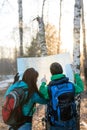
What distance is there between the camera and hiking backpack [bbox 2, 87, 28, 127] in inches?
237

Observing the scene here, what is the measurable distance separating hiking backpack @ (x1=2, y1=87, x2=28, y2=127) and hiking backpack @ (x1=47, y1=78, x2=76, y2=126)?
0.46 m

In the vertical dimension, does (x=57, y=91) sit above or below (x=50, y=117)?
above

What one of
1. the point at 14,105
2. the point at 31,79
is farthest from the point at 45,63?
the point at 14,105

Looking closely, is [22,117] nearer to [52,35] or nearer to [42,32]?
[42,32]

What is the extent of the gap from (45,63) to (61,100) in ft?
6.91

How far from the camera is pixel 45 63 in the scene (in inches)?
321

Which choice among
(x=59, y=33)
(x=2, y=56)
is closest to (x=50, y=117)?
(x=59, y=33)

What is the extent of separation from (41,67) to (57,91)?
80.2 inches

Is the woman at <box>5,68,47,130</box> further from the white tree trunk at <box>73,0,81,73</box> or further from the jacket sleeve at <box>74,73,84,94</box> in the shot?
the white tree trunk at <box>73,0,81,73</box>

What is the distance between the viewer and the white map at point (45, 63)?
25.3 feet

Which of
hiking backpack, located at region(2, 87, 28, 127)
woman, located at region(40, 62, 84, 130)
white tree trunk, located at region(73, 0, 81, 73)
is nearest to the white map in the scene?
woman, located at region(40, 62, 84, 130)

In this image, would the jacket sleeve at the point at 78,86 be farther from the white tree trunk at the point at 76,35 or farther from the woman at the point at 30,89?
the white tree trunk at the point at 76,35

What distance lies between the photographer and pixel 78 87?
20.9 feet

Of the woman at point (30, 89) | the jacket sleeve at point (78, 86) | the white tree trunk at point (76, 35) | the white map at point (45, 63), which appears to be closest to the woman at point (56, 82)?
the jacket sleeve at point (78, 86)
